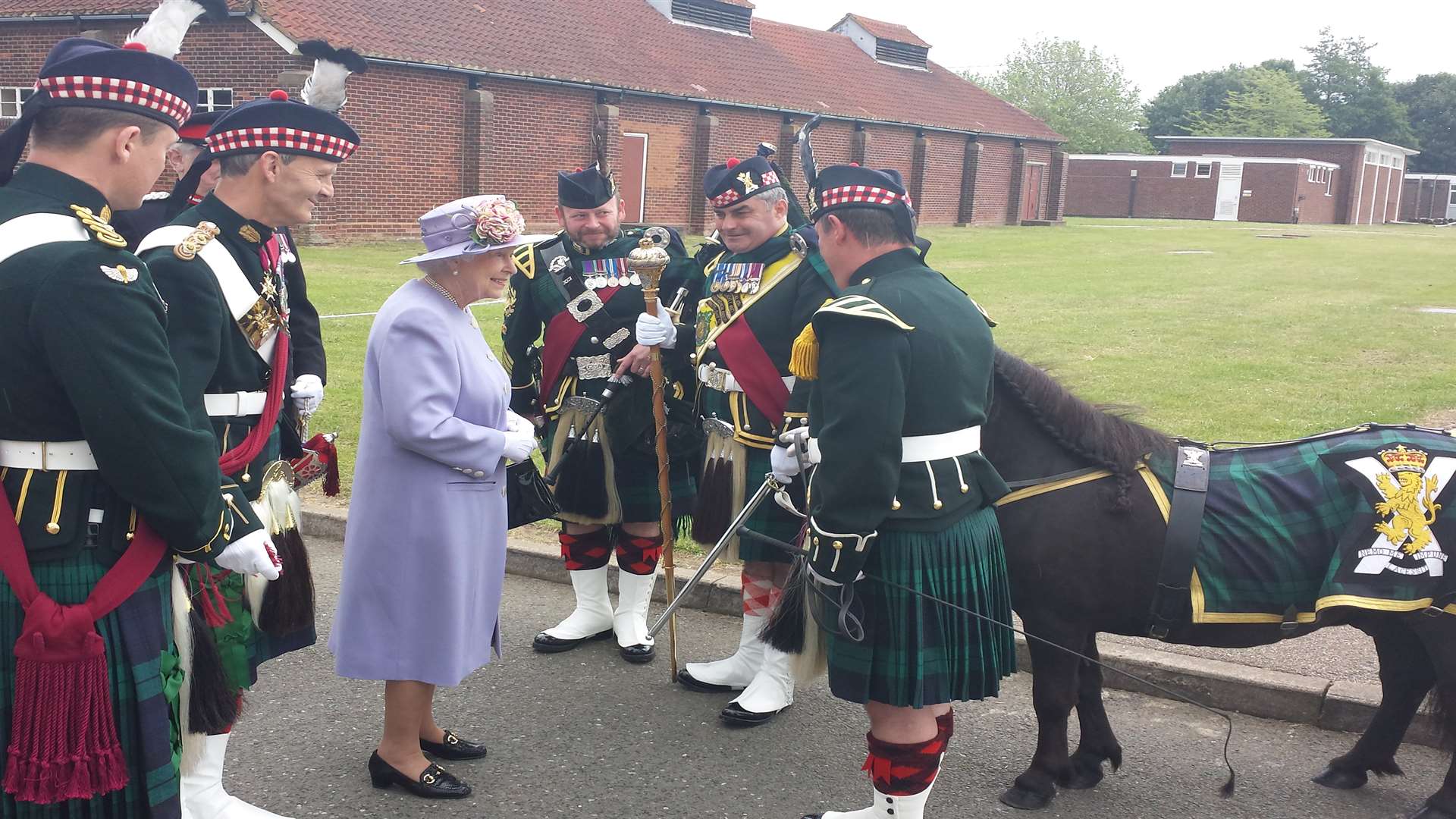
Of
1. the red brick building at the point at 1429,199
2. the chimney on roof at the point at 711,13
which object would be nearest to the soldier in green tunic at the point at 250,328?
the chimney on roof at the point at 711,13

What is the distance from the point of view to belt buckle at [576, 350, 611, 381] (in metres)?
5.22

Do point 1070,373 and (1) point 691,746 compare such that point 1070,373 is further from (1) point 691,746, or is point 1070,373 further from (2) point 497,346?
(1) point 691,746

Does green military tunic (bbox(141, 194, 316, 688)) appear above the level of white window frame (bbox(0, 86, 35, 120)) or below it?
below

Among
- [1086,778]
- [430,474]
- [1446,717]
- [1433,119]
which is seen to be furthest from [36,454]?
[1433,119]

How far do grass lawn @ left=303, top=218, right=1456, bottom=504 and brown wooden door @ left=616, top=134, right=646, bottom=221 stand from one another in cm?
688

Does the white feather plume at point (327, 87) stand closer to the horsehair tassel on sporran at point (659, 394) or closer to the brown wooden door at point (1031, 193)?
the horsehair tassel on sporran at point (659, 394)

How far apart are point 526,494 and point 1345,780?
3.05m

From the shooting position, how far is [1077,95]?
2849 inches

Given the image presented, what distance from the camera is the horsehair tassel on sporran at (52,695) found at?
2.53 m

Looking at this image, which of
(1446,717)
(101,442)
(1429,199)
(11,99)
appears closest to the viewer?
(101,442)

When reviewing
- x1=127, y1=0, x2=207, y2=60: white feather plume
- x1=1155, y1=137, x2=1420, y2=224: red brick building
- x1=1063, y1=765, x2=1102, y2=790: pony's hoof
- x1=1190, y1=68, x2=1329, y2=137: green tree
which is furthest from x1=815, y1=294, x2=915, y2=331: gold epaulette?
x1=1190, y1=68, x2=1329, y2=137: green tree

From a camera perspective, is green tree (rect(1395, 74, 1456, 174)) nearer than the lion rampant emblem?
No

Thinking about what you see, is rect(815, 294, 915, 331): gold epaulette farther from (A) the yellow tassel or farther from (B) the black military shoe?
(B) the black military shoe

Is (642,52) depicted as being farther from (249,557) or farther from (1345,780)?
(249,557)
